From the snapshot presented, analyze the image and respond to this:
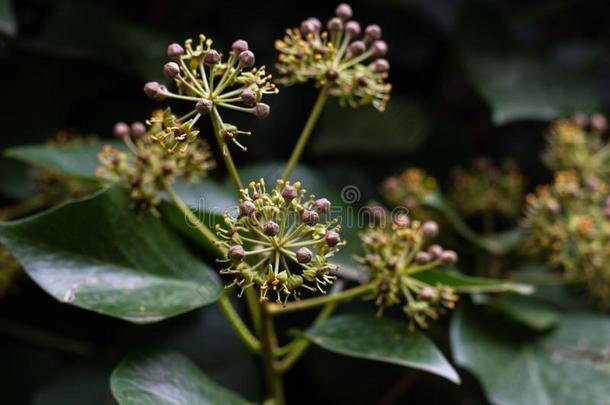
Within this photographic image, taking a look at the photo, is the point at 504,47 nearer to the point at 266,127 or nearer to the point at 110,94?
the point at 266,127

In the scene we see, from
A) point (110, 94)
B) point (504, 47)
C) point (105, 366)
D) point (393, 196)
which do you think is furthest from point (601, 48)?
point (105, 366)

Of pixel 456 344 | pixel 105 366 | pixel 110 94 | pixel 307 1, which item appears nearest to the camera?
pixel 456 344

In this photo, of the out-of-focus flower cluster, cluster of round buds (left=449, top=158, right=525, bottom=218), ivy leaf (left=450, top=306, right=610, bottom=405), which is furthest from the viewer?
cluster of round buds (left=449, top=158, right=525, bottom=218)

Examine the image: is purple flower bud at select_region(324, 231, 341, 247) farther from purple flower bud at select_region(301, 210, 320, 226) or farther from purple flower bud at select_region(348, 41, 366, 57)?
purple flower bud at select_region(348, 41, 366, 57)

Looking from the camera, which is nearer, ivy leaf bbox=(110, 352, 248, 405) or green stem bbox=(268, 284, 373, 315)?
ivy leaf bbox=(110, 352, 248, 405)

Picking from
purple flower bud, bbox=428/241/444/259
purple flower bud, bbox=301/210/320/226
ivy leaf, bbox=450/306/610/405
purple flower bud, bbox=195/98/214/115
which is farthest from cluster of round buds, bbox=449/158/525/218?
purple flower bud, bbox=195/98/214/115

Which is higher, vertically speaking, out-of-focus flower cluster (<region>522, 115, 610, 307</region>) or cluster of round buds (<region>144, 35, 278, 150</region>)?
cluster of round buds (<region>144, 35, 278, 150</region>)

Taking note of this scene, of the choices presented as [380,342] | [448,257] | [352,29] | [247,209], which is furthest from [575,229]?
[247,209]
